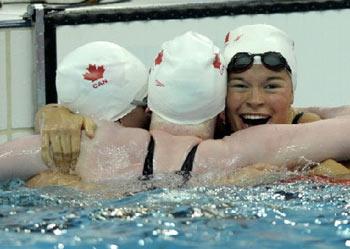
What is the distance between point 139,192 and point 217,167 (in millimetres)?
334

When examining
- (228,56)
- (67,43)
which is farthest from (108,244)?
(67,43)

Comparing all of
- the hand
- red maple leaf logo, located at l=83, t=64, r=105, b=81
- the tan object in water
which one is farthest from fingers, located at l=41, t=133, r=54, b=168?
the tan object in water

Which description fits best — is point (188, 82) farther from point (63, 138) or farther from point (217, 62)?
point (63, 138)

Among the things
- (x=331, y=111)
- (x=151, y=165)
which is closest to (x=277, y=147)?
(x=151, y=165)

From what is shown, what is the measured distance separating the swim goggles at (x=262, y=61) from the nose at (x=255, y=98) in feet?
0.31

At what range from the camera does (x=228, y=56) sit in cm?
384

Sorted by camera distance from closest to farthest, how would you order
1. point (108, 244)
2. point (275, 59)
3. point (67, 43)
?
point (108, 244) → point (275, 59) → point (67, 43)

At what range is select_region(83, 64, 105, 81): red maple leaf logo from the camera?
3.68m

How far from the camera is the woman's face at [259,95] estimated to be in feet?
12.2

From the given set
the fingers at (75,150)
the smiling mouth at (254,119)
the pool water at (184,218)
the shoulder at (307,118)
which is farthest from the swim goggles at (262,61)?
the fingers at (75,150)

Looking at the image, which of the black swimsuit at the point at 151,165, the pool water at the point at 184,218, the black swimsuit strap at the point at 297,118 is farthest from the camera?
the black swimsuit strap at the point at 297,118

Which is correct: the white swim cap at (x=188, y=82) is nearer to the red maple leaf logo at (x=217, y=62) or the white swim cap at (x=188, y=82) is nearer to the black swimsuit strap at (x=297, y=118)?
the red maple leaf logo at (x=217, y=62)

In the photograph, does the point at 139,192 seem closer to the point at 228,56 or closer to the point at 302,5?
the point at 228,56

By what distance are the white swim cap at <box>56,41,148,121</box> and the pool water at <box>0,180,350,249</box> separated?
43 cm
